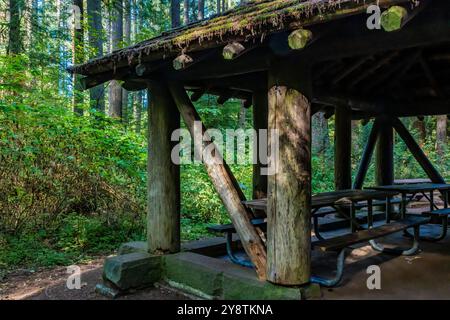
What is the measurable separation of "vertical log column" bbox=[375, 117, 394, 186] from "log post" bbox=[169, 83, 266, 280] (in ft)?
15.1

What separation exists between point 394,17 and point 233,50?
4.20 ft

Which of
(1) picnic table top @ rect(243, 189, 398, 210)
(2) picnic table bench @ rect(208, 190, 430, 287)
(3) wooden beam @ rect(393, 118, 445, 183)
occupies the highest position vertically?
(3) wooden beam @ rect(393, 118, 445, 183)

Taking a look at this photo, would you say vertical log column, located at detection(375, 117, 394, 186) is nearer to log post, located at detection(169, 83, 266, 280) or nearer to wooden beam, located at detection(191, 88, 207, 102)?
wooden beam, located at detection(191, 88, 207, 102)

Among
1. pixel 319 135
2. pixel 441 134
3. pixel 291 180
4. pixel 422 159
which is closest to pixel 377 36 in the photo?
pixel 291 180

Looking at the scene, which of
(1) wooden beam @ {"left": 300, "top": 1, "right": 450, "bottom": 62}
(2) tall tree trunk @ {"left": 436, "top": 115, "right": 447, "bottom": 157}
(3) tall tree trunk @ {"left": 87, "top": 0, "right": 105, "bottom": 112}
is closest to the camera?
(1) wooden beam @ {"left": 300, "top": 1, "right": 450, "bottom": 62}

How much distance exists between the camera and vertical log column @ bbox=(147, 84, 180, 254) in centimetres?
496

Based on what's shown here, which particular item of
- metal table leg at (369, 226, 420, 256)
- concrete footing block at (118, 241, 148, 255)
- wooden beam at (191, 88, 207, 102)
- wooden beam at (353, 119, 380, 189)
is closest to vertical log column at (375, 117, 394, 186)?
wooden beam at (353, 119, 380, 189)

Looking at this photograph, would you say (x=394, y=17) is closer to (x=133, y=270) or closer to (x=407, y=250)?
(x=133, y=270)

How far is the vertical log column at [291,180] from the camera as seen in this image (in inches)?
143

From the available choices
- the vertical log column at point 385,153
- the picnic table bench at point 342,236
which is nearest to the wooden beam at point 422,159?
the vertical log column at point 385,153

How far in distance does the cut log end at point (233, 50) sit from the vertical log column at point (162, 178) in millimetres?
1851

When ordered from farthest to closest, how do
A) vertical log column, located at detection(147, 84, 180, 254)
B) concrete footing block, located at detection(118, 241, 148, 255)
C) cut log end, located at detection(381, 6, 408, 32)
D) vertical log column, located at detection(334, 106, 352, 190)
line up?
vertical log column, located at detection(334, 106, 352, 190), concrete footing block, located at detection(118, 241, 148, 255), vertical log column, located at detection(147, 84, 180, 254), cut log end, located at detection(381, 6, 408, 32)

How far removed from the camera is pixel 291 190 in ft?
11.9

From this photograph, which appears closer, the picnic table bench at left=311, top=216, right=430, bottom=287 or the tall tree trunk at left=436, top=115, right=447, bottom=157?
the picnic table bench at left=311, top=216, right=430, bottom=287
